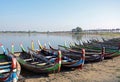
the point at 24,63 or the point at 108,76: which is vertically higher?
the point at 24,63

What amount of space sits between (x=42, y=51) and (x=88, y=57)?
12.1ft

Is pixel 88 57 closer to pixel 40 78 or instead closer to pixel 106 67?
pixel 106 67

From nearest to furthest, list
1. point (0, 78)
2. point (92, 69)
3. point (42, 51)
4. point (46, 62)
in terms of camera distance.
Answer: point (0, 78)
point (46, 62)
point (92, 69)
point (42, 51)

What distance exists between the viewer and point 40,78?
964 cm

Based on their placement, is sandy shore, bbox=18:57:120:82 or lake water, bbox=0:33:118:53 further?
lake water, bbox=0:33:118:53

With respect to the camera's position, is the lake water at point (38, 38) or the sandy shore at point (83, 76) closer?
the sandy shore at point (83, 76)

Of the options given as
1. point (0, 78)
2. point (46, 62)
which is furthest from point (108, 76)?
point (0, 78)

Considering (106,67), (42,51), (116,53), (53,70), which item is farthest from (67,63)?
(116,53)

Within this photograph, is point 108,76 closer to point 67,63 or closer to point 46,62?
point 67,63

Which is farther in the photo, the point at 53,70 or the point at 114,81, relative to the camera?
the point at 53,70

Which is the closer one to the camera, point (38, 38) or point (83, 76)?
point (83, 76)

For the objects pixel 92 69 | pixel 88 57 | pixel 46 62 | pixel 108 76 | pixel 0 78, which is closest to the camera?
pixel 0 78

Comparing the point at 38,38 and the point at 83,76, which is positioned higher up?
the point at 83,76

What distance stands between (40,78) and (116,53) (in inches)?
313
